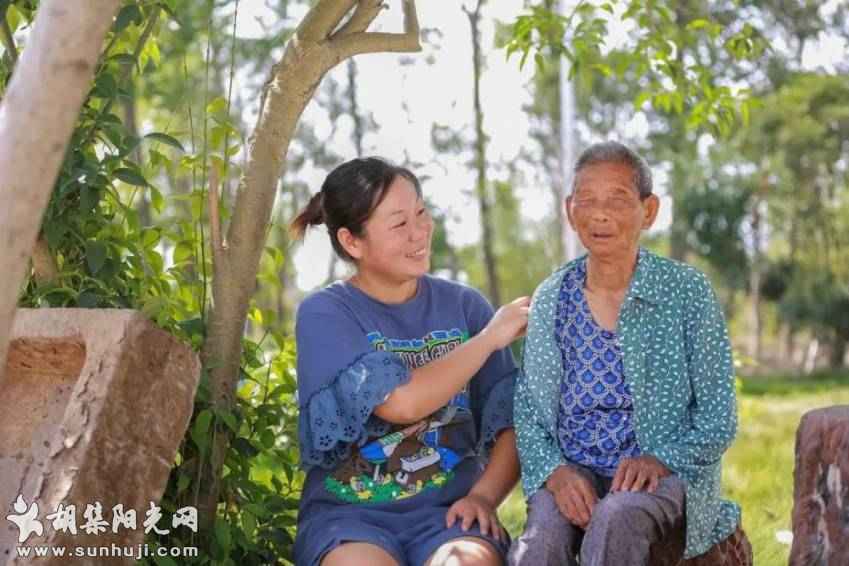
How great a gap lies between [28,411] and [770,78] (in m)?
19.7

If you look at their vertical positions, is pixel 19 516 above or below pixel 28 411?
below

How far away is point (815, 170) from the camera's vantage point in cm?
2183

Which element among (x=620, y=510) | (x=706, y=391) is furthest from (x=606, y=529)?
(x=706, y=391)

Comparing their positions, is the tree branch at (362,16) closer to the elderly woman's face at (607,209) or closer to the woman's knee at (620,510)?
the elderly woman's face at (607,209)

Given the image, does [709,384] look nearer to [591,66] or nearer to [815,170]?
[591,66]

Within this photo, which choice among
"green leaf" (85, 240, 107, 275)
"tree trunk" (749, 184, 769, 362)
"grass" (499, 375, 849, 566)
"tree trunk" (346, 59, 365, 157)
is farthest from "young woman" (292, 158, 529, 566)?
"tree trunk" (749, 184, 769, 362)

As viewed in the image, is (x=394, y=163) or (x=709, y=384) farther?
(x=394, y=163)

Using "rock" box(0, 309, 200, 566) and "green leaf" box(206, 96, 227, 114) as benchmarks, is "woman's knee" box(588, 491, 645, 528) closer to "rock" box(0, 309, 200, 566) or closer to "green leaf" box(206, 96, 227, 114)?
"rock" box(0, 309, 200, 566)

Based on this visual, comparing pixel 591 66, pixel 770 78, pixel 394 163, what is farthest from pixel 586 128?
pixel 394 163

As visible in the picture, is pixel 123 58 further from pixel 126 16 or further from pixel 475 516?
pixel 475 516

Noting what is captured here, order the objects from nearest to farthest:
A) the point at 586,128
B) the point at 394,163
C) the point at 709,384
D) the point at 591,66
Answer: the point at 709,384
the point at 394,163
the point at 591,66
the point at 586,128

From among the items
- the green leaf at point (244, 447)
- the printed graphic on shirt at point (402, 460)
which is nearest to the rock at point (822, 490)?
the printed graphic on shirt at point (402, 460)

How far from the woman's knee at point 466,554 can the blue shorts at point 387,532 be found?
1.0 inches

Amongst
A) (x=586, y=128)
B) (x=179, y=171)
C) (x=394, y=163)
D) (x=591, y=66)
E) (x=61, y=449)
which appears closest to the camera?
(x=61, y=449)
